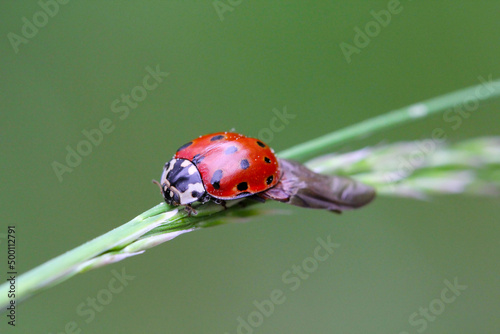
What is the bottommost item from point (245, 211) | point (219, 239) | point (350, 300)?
point (350, 300)

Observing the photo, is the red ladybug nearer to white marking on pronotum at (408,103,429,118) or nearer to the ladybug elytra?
the ladybug elytra

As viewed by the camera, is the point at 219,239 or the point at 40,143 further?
the point at 219,239

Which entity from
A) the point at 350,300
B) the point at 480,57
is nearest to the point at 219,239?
the point at 350,300

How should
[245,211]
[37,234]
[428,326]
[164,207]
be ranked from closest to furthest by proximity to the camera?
[164,207]
[245,211]
[37,234]
[428,326]

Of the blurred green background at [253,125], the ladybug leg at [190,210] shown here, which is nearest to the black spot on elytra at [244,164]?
the ladybug leg at [190,210]

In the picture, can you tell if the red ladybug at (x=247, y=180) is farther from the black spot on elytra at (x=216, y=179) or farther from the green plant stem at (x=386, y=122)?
the green plant stem at (x=386, y=122)

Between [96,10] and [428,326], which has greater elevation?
[96,10]

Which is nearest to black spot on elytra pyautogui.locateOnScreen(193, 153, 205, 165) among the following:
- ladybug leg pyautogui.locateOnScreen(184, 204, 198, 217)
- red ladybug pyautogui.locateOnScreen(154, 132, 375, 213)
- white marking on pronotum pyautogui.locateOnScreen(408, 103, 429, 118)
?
red ladybug pyautogui.locateOnScreen(154, 132, 375, 213)

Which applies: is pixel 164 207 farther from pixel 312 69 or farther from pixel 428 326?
pixel 428 326
